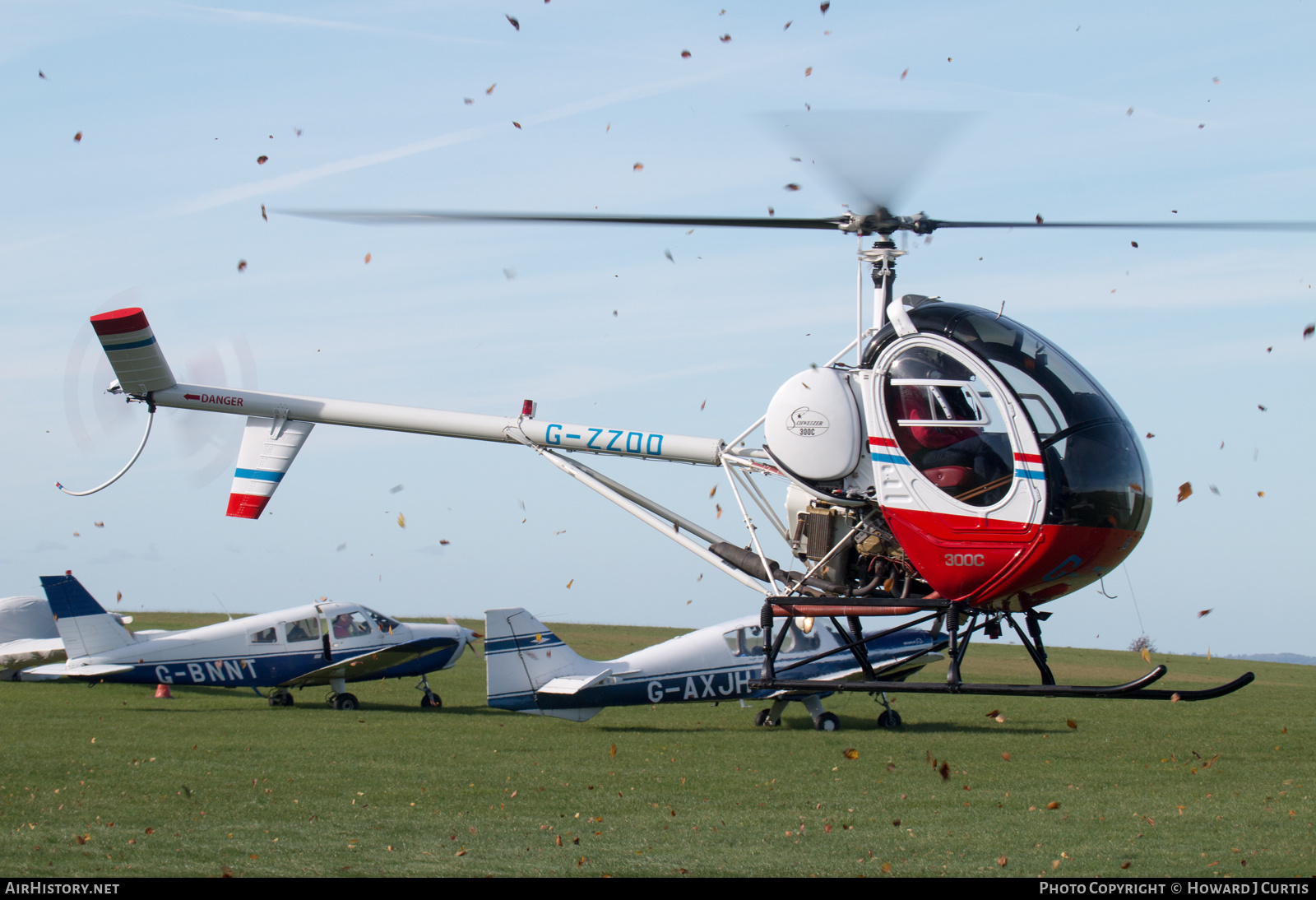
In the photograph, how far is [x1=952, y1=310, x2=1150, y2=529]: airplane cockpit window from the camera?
7.38 m

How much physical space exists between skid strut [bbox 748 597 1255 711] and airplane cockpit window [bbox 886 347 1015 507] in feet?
2.94

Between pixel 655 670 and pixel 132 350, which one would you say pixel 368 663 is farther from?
pixel 132 350

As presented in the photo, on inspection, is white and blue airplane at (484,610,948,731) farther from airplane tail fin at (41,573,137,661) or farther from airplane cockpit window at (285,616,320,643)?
airplane tail fin at (41,573,137,661)

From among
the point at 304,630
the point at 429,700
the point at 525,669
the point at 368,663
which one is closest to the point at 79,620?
the point at 304,630

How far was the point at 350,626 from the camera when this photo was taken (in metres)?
21.6

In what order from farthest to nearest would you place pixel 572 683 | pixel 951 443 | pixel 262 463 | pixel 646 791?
pixel 572 683, pixel 646 791, pixel 262 463, pixel 951 443

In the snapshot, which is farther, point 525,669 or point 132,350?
point 525,669

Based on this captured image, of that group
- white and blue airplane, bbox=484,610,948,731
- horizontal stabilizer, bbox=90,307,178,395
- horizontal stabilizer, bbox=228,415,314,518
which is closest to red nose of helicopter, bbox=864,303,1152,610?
horizontal stabilizer, bbox=228,415,314,518

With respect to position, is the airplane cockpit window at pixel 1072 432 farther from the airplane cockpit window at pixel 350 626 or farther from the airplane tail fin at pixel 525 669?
the airplane cockpit window at pixel 350 626

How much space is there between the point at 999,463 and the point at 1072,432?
0.51m

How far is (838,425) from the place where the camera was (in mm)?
8297

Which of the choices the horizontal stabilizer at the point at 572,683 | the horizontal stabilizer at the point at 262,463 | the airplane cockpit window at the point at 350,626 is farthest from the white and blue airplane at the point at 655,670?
the horizontal stabilizer at the point at 262,463

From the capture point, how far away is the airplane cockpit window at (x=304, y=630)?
21.2m
